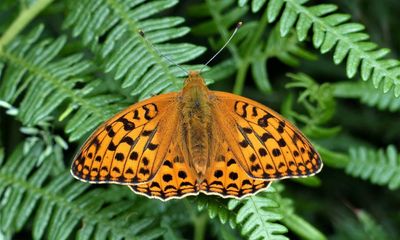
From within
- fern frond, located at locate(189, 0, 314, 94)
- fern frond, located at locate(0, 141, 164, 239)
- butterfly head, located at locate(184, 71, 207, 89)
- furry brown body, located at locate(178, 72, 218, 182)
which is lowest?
fern frond, located at locate(0, 141, 164, 239)

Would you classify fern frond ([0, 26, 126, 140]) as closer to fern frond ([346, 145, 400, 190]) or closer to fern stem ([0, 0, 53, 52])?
fern stem ([0, 0, 53, 52])


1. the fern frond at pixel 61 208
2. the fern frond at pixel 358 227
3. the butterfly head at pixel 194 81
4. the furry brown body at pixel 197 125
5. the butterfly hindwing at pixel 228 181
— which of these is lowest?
the fern frond at pixel 61 208

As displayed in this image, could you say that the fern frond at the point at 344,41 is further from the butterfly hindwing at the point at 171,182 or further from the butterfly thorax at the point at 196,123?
the butterfly hindwing at the point at 171,182

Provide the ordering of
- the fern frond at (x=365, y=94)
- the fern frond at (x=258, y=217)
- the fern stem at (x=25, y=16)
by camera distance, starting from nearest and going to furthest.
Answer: the fern frond at (x=258, y=217), the fern stem at (x=25, y=16), the fern frond at (x=365, y=94)

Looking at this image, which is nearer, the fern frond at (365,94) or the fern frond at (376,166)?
the fern frond at (376,166)

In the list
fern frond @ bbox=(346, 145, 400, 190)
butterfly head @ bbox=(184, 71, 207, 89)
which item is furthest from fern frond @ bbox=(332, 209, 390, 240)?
butterfly head @ bbox=(184, 71, 207, 89)

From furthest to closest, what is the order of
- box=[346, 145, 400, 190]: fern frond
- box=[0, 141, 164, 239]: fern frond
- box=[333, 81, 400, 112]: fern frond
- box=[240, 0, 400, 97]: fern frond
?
box=[333, 81, 400, 112]: fern frond
box=[346, 145, 400, 190]: fern frond
box=[0, 141, 164, 239]: fern frond
box=[240, 0, 400, 97]: fern frond

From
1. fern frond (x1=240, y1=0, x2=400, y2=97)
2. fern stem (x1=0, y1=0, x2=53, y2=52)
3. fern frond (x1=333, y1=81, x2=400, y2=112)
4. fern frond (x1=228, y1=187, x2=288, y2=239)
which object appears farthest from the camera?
fern frond (x1=333, y1=81, x2=400, y2=112)

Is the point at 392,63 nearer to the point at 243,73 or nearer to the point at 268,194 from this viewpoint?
the point at 268,194

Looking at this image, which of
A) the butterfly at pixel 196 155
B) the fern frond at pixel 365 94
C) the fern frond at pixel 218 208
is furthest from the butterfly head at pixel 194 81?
the fern frond at pixel 365 94
